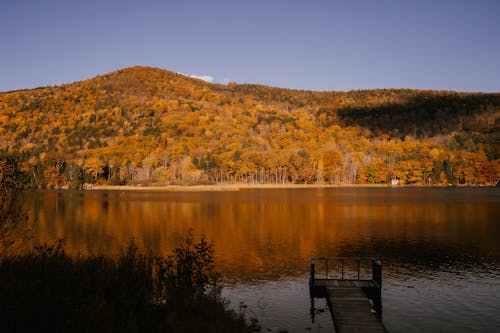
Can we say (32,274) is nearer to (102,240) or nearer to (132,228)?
(102,240)

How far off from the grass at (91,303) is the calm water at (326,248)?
10.1 ft

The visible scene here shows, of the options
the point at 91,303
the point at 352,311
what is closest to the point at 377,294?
the point at 352,311

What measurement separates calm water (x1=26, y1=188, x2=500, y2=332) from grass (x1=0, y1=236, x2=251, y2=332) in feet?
10.1

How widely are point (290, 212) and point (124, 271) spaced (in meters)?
38.8

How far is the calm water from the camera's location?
16.0 meters

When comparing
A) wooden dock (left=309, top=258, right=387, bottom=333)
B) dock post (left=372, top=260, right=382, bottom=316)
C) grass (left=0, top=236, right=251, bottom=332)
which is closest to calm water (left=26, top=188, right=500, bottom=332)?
dock post (left=372, top=260, right=382, bottom=316)

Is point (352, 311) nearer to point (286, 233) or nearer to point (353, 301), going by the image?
point (353, 301)

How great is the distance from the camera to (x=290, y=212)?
52281 millimetres

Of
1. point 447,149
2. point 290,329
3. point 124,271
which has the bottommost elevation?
point 290,329

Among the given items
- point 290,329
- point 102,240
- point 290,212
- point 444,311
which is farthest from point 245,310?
point 290,212

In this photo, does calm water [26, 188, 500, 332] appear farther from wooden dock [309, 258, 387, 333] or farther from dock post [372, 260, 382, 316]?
wooden dock [309, 258, 387, 333]

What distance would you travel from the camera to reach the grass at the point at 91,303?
9.14m

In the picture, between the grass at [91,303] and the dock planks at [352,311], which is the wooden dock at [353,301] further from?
the grass at [91,303]

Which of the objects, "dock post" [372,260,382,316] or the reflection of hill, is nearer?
"dock post" [372,260,382,316]
